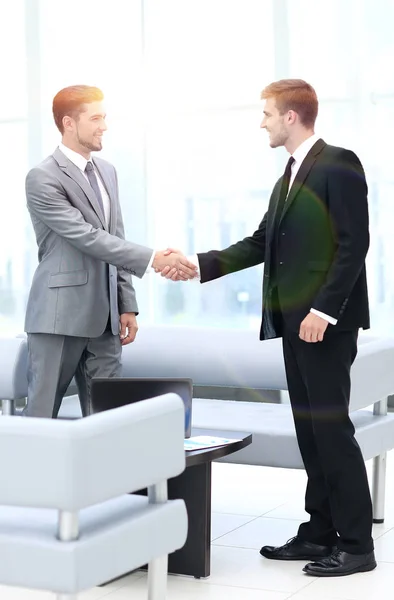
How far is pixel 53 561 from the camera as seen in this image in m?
2.34

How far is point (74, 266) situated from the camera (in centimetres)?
395

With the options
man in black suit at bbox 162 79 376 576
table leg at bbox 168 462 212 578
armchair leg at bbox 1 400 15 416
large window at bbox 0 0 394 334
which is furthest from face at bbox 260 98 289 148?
large window at bbox 0 0 394 334

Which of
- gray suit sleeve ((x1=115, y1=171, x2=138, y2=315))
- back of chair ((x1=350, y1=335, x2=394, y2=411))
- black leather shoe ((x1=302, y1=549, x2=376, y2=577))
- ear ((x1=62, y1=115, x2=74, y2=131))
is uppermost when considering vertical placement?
ear ((x1=62, y1=115, x2=74, y2=131))

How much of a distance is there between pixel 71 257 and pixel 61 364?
399mm

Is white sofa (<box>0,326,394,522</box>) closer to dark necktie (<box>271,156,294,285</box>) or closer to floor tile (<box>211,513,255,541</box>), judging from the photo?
floor tile (<box>211,513,255,541</box>)

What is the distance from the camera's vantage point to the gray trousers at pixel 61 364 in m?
3.89

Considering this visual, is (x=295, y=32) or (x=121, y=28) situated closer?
(x=295, y=32)

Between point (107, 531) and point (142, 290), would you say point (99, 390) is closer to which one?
point (107, 531)

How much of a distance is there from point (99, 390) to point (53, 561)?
105 cm

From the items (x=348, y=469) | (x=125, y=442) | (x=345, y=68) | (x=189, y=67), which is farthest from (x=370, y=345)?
(x=189, y=67)

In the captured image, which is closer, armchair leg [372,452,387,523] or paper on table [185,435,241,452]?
paper on table [185,435,241,452]

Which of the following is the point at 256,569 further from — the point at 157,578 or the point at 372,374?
the point at 157,578

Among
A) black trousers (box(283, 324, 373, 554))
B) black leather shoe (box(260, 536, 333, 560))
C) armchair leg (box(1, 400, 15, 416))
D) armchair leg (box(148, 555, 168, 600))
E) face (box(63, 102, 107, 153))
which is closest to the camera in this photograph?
armchair leg (box(148, 555, 168, 600))

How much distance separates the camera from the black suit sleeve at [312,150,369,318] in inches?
134
